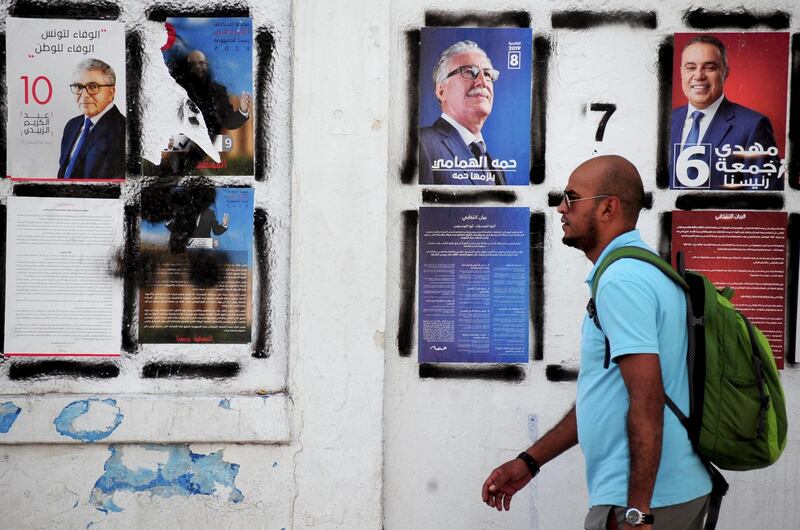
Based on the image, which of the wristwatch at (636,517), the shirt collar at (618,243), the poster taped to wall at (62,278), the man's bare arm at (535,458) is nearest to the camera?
the wristwatch at (636,517)

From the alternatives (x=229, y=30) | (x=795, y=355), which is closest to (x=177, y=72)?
(x=229, y=30)

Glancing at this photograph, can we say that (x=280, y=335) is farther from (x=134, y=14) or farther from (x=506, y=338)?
(x=134, y=14)

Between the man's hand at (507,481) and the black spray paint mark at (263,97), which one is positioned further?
the black spray paint mark at (263,97)

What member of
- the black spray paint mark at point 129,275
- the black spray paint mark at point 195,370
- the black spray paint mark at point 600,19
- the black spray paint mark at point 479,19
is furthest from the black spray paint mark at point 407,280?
the black spray paint mark at point 129,275

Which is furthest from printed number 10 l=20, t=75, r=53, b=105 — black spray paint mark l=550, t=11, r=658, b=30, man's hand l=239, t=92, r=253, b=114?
black spray paint mark l=550, t=11, r=658, b=30

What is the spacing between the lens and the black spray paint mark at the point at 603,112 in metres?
3.76

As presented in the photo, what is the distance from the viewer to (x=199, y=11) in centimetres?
372

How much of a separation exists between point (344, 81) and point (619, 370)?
6.25 ft

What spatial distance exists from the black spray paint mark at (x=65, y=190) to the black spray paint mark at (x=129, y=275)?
0.11 metres

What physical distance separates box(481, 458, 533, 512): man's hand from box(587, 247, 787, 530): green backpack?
0.63 meters

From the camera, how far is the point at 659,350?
2.38 meters

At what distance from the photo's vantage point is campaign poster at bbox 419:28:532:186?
12.3ft

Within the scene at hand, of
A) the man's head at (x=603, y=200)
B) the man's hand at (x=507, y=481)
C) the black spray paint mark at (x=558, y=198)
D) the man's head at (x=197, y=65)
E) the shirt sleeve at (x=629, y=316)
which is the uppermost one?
the man's head at (x=197, y=65)

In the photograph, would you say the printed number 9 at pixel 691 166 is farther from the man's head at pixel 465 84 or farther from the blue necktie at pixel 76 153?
the blue necktie at pixel 76 153
